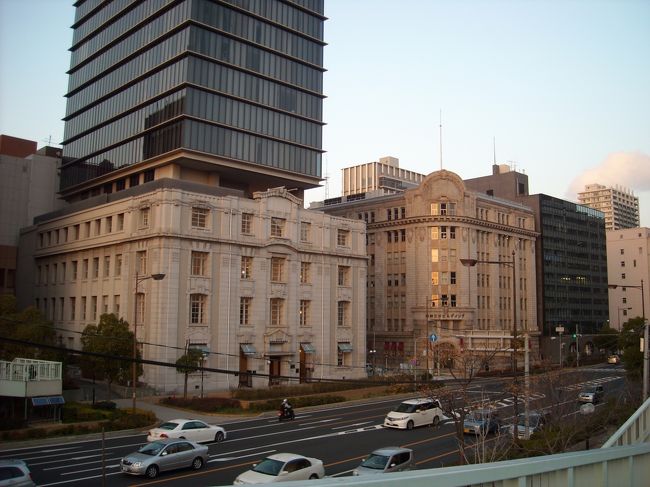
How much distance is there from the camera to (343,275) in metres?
73.8

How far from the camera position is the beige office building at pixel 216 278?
58.3 meters

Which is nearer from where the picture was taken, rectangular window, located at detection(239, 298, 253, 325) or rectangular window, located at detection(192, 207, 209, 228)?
rectangular window, located at detection(192, 207, 209, 228)

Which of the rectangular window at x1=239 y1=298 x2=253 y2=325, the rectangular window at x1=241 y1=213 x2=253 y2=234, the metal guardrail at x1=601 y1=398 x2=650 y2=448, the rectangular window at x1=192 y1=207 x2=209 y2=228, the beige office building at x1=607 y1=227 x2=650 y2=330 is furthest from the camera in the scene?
the beige office building at x1=607 y1=227 x2=650 y2=330

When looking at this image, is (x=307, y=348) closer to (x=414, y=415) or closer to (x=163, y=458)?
(x=414, y=415)

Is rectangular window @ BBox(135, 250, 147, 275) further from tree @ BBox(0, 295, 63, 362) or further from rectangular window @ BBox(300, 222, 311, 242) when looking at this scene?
rectangular window @ BBox(300, 222, 311, 242)

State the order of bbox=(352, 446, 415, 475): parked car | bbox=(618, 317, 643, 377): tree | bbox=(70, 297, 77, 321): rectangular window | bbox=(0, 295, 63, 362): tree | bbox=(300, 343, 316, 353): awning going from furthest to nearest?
1. bbox=(70, 297, 77, 321): rectangular window
2. bbox=(300, 343, 316, 353): awning
3. bbox=(0, 295, 63, 362): tree
4. bbox=(618, 317, 643, 377): tree
5. bbox=(352, 446, 415, 475): parked car

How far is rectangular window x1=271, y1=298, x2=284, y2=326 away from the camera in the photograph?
217 feet

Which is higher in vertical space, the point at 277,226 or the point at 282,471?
the point at 277,226

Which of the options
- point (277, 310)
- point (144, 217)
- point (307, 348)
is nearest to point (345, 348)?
point (307, 348)

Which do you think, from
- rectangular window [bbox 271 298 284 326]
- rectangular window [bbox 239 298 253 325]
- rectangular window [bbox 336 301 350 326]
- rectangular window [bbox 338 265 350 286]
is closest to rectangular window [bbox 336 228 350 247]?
rectangular window [bbox 338 265 350 286]

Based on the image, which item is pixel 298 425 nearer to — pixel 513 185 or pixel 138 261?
pixel 138 261

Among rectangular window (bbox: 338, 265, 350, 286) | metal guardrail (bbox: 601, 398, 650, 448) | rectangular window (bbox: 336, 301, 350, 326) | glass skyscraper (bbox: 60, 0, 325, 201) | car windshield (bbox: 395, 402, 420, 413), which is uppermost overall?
glass skyscraper (bbox: 60, 0, 325, 201)

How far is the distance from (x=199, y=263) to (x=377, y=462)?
38.9 metres

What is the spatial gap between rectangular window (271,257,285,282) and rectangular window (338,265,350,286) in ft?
29.7
